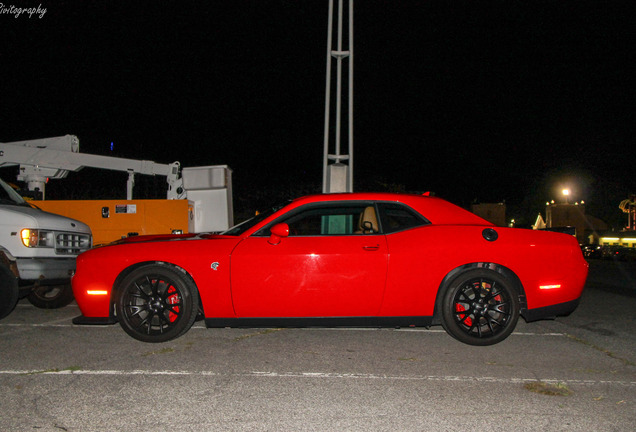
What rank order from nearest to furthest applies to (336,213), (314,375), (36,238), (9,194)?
(314,375), (336,213), (36,238), (9,194)

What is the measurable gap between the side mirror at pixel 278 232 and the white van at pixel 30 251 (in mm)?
3132

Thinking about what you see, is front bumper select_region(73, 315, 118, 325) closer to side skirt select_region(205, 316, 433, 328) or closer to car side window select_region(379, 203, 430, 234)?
side skirt select_region(205, 316, 433, 328)

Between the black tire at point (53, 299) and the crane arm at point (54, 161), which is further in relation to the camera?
the crane arm at point (54, 161)

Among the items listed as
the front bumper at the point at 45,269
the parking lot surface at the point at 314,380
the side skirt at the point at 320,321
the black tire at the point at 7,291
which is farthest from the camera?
the front bumper at the point at 45,269

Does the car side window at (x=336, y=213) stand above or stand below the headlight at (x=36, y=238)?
above

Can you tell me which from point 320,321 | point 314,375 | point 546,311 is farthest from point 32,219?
point 546,311

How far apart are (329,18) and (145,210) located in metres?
7.58

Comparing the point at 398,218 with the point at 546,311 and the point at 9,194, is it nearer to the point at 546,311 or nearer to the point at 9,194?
the point at 546,311

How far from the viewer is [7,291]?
5.52 meters

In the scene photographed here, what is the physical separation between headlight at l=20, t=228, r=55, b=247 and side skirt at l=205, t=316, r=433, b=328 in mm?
2871

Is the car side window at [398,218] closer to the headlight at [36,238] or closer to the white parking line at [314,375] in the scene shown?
the white parking line at [314,375]

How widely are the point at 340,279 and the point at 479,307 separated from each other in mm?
1316

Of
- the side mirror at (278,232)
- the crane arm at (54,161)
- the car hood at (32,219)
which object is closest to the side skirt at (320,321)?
the side mirror at (278,232)

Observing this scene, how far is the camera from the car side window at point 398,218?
471cm
